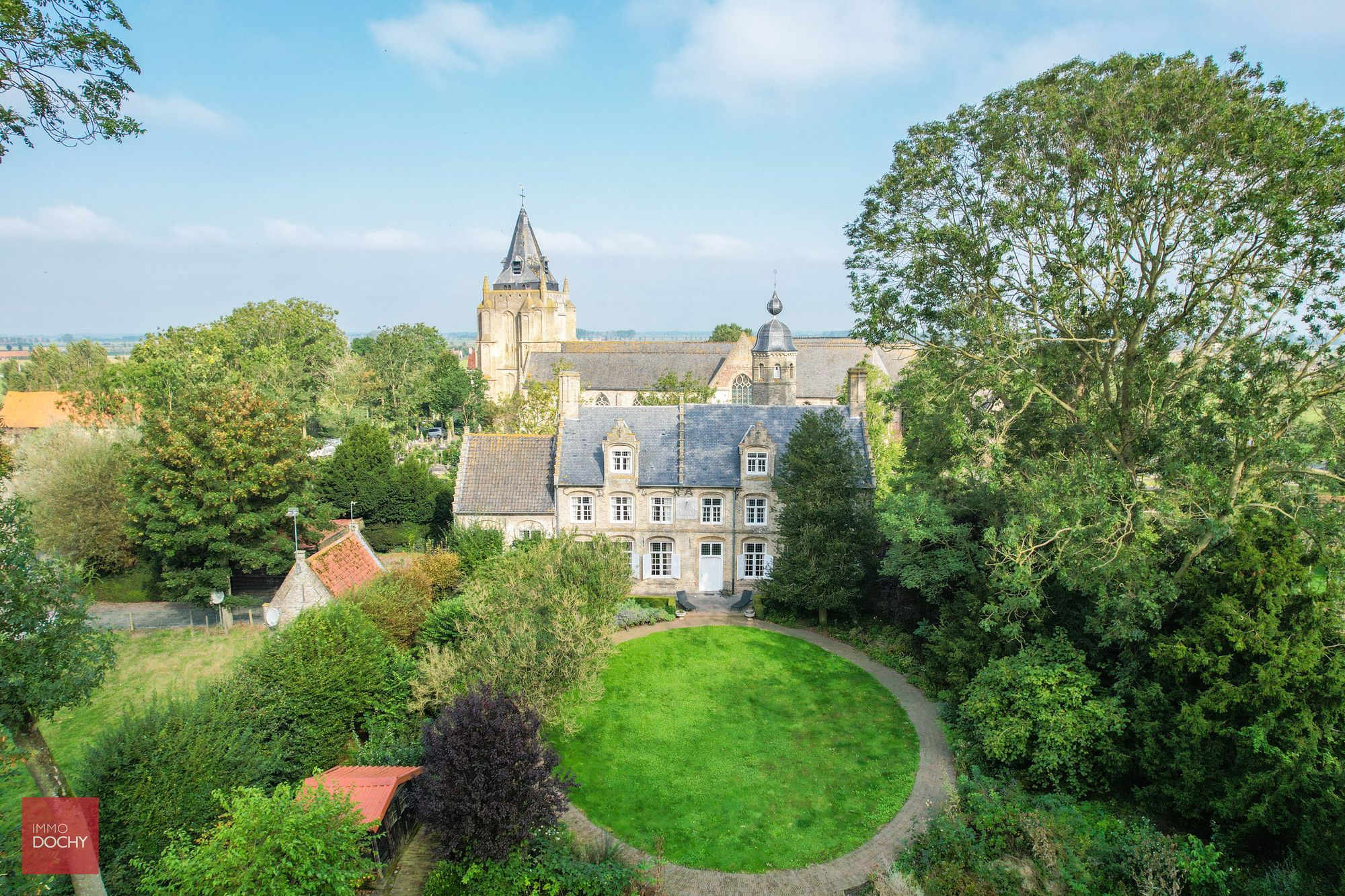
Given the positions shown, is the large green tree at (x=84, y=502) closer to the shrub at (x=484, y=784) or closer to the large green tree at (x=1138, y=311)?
the shrub at (x=484, y=784)

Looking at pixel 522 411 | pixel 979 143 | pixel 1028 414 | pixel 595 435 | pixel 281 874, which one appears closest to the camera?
pixel 281 874

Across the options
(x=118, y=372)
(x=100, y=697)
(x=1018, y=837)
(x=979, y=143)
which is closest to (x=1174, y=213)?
(x=979, y=143)

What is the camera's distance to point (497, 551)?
29.3 meters

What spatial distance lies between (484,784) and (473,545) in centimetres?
1614

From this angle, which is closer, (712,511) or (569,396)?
(712,511)

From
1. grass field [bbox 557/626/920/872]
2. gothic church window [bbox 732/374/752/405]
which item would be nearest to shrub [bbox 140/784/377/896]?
grass field [bbox 557/626/920/872]

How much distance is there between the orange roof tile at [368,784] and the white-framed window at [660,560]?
17.5m

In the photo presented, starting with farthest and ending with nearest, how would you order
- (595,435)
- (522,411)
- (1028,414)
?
(522,411) → (595,435) → (1028,414)

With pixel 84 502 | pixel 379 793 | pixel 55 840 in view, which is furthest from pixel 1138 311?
pixel 84 502

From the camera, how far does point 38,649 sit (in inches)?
450

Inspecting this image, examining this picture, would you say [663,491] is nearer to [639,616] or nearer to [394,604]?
[639,616]

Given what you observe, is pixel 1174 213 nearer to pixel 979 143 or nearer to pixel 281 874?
pixel 979 143

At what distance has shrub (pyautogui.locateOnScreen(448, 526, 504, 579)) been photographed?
28766 mm

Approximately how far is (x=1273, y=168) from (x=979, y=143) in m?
7.23
